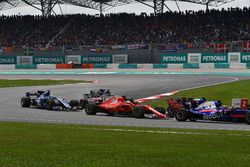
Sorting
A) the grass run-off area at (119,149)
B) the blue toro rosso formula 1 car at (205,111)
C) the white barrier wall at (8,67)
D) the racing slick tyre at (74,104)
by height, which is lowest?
the white barrier wall at (8,67)

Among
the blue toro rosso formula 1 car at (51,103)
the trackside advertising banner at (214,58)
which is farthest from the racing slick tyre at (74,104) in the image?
the trackside advertising banner at (214,58)

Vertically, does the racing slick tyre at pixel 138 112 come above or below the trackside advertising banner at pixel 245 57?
below

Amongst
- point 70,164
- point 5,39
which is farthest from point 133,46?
point 70,164

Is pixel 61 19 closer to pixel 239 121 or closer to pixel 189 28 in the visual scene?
pixel 189 28

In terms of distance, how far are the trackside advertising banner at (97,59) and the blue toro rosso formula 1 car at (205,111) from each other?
42.8 metres

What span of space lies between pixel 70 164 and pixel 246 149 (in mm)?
3154

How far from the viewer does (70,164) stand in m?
7.17

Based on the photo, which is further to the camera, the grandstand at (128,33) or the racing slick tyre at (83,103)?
the grandstand at (128,33)

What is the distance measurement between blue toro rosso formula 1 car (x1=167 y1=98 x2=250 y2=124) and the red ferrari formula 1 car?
548 millimetres

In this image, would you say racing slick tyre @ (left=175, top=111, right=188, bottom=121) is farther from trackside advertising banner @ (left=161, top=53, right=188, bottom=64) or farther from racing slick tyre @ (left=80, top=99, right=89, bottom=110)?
trackside advertising banner @ (left=161, top=53, right=188, bottom=64)

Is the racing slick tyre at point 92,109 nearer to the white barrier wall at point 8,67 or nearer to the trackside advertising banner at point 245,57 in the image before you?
the trackside advertising banner at point 245,57

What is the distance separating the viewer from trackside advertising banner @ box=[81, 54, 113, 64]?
59656 millimetres

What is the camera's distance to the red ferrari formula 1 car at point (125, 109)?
17203 millimetres

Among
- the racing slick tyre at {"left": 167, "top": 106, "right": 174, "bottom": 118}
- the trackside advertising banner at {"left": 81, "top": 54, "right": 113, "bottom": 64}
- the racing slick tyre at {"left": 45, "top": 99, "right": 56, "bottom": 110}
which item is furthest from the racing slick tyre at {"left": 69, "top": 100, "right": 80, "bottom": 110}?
the trackside advertising banner at {"left": 81, "top": 54, "right": 113, "bottom": 64}
